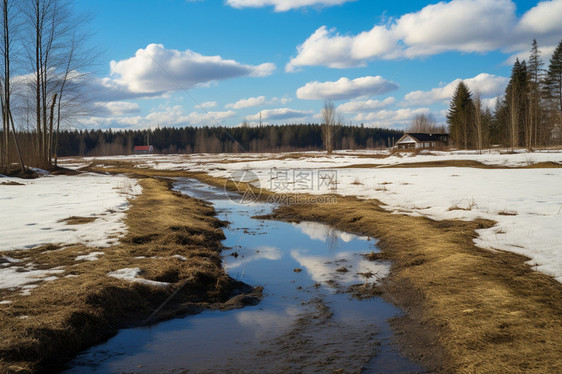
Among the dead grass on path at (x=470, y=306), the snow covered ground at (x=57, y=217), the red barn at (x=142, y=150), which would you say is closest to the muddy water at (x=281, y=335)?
the dead grass on path at (x=470, y=306)

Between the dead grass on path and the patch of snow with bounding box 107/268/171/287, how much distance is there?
13.9ft

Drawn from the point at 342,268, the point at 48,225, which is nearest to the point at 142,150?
the point at 48,225

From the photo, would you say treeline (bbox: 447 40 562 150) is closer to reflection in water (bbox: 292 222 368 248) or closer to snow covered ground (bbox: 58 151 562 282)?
snow covered ground (bbox: 58 151 562 282)

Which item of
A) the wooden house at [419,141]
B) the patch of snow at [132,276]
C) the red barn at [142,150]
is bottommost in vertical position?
the patch of snow at [132,276]

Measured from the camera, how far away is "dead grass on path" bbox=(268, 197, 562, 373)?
4566mm

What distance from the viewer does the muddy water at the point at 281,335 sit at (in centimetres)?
474

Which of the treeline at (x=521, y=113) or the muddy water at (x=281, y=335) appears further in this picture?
the treeline at (x=521, y=113)

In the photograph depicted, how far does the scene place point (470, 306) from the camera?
19.6 feet

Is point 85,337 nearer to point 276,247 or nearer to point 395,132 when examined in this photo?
point 276,247

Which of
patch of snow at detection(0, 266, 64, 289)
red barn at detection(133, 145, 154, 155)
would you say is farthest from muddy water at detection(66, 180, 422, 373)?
red barn at detection(133, 145, 154, 155)

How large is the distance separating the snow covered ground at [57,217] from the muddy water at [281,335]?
4538 millimetres

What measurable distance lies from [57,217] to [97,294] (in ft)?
26.7

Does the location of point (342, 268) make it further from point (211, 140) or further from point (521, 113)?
point (211, 140)

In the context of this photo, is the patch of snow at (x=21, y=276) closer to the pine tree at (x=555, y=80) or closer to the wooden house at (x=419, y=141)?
the pine tree at (x=555, y=80)
